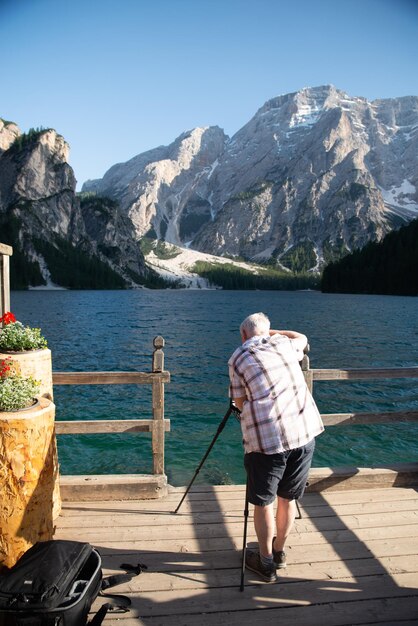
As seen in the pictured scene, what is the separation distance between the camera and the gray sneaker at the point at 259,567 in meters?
5.18

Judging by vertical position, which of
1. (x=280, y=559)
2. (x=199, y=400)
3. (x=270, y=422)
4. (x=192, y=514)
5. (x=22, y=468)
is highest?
(x=270, y=422)

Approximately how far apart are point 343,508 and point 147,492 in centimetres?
330

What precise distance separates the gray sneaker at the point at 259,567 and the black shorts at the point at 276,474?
920mm

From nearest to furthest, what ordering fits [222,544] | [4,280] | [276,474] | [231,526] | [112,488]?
1. [276,474]
2. [222,544]
3. [231,526]
4. [112,488]
5. [4,280]

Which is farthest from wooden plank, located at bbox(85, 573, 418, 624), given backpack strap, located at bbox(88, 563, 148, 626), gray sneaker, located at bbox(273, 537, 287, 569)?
gray sneaker, located at bbox(273, 537, 287, 569)

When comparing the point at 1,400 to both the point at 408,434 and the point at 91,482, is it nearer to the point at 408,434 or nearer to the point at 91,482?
the point at 91,482

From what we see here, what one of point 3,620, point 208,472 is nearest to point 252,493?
point 3,620

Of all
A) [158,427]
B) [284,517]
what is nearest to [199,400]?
[158,427]

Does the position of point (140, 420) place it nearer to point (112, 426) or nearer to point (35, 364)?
point (112, 426)

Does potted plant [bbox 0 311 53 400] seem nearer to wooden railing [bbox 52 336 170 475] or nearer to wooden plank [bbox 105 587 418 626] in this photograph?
wooden railing [bbox 52 336 170 475]

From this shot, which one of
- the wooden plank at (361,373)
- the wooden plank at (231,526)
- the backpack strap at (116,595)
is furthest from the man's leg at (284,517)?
the wooden plank at (361,373)

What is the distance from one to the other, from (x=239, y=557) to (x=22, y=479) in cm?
302

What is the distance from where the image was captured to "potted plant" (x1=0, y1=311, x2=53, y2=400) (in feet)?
20.4

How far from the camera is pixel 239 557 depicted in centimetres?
570
